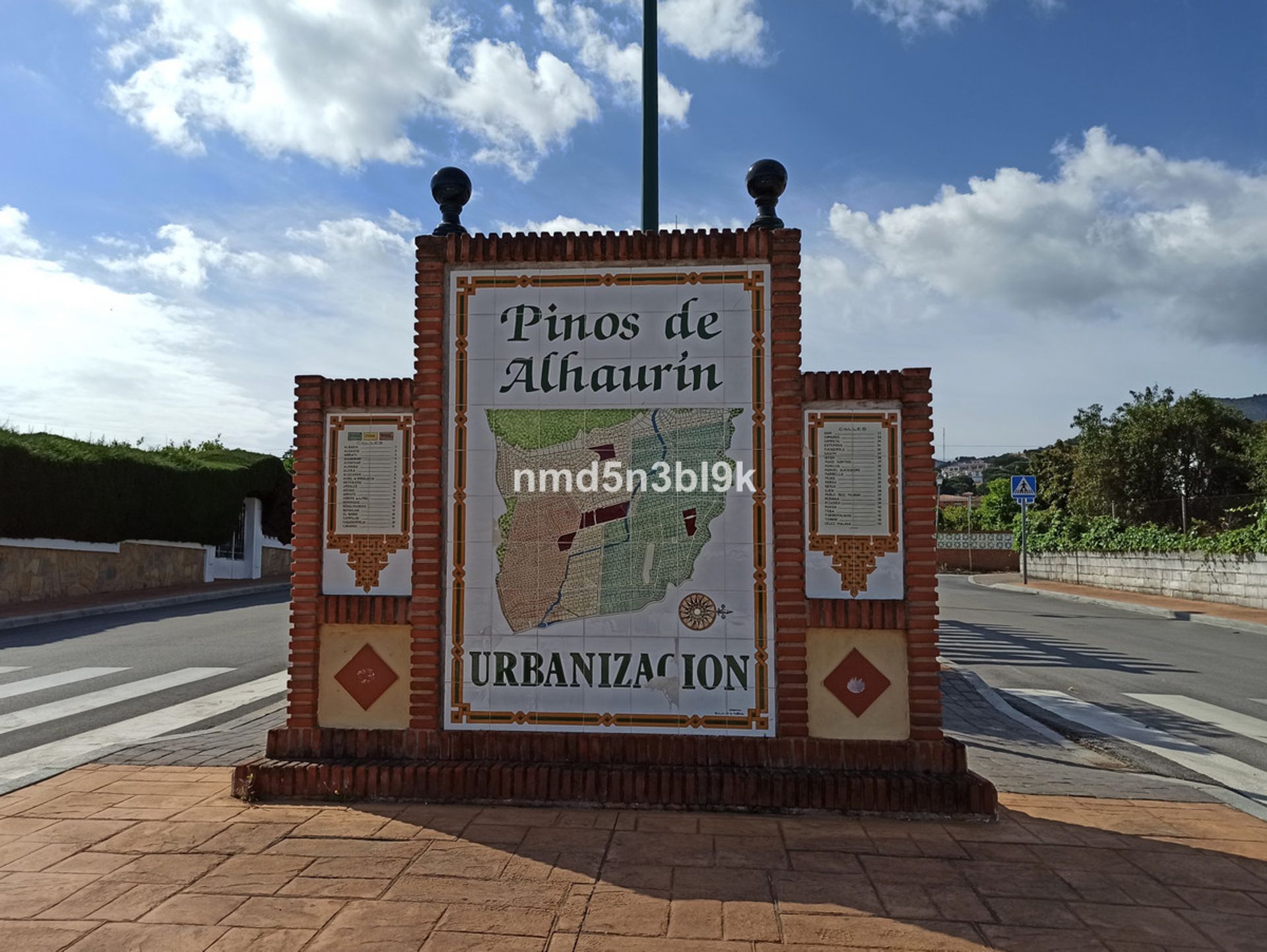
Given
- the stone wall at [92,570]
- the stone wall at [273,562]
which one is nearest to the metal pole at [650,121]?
the stone wall at [92,570]

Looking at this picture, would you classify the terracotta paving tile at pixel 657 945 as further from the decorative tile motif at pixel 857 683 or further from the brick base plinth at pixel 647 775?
the decorative tile motif at pixel 857 683

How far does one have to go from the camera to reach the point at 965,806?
4953 mm

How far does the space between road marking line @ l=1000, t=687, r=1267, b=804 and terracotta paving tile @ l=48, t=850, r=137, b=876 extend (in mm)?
7233

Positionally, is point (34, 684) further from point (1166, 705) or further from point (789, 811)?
point (1166, 705)

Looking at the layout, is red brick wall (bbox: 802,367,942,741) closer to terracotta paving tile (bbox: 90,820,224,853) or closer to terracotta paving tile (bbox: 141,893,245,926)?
terracotta paving tile (bbox: 141,893,245,926)

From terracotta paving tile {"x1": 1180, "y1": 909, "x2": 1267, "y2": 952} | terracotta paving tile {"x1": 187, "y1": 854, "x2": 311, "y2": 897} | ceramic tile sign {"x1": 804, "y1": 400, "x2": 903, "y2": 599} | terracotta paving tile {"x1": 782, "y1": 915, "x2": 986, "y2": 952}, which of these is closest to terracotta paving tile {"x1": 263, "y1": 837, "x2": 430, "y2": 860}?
terracotta paving tile {"x1": 187, "y1": 854, "x2": 311, "y2": 897}

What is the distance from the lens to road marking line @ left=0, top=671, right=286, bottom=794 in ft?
19.9

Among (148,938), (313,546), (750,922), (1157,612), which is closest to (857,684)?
(750,922)

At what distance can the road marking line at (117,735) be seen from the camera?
6.07 meters

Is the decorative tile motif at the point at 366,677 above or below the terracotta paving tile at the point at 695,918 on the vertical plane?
above

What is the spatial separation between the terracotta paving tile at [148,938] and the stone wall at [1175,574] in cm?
2476

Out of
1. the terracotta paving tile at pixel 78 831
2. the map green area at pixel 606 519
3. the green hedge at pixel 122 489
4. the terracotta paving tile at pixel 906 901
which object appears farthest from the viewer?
the green hedge at pixel 122 489

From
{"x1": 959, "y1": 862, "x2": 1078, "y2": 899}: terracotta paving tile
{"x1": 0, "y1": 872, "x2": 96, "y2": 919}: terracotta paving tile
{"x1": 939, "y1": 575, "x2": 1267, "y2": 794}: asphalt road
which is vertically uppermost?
{"x1": 0, "y1": 872, "x2": 96, "y2": 919}: terracotta paving tile

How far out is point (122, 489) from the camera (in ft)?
74.6
